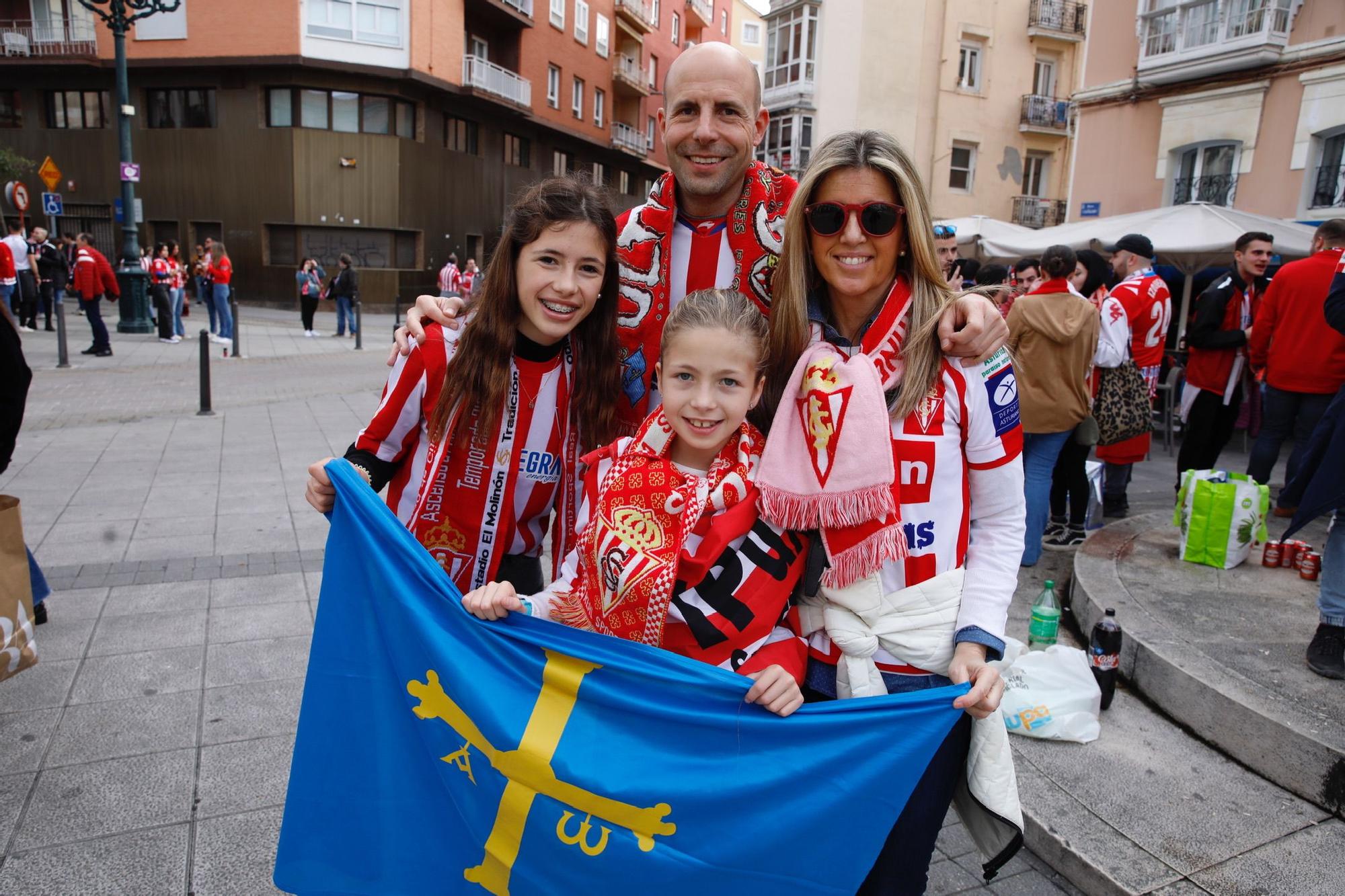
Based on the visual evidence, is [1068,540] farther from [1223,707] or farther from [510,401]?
[510,401]

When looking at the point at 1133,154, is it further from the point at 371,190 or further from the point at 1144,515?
the point at 371,190

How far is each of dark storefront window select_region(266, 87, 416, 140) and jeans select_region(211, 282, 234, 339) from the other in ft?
35.4

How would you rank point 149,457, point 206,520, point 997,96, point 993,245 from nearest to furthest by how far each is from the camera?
1. point 206,520
2. point 149,457
3. point 993,245
4. point 997,96

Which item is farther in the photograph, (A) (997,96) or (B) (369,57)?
(A) (997,96)

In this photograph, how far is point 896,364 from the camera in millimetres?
1893

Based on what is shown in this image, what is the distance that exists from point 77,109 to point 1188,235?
32.7m

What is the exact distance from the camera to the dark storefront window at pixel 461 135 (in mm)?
29375

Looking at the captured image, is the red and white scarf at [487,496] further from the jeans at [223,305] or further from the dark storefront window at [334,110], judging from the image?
the dark storefront window at [334,110]

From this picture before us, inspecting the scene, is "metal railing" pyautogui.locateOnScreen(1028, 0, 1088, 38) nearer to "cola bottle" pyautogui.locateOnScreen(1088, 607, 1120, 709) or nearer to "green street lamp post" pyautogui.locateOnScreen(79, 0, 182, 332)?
"green street lamp post" pyautogui.locateOnScreen(79, 0, 182, 332)

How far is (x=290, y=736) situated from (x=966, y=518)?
114 inches

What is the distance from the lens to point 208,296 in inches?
794

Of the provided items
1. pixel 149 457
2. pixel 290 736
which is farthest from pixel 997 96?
pixel 290 736

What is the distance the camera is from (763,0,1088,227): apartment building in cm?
3050

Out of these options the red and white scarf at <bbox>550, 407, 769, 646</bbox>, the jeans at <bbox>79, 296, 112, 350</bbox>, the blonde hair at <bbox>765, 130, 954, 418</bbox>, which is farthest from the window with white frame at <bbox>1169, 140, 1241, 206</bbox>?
the jeans at <bbox>79, 296, 112, 350</bbox>
